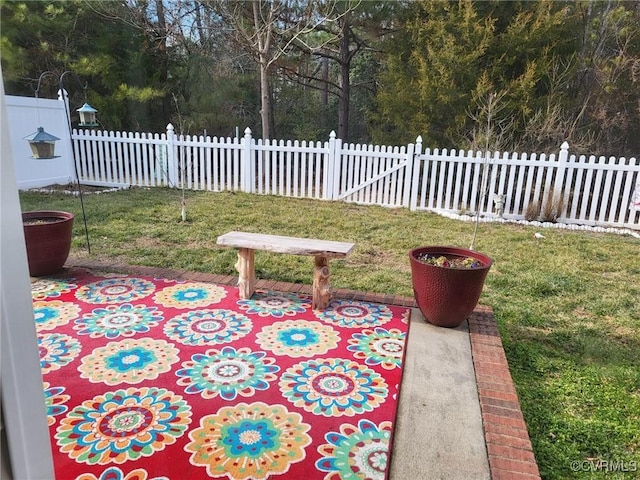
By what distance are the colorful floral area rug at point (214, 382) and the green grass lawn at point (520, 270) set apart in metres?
0.76

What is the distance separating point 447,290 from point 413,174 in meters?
4.84

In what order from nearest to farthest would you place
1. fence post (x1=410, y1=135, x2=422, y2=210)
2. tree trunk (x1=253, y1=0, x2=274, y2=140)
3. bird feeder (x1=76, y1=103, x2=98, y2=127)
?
bird feeder (x1=76, y1=103, x2=98, y2=127), fence post (x1=410, y1=135, x2=422, y2=210), tree trunk (x1=253, y1=0, x2=274, y2=140)

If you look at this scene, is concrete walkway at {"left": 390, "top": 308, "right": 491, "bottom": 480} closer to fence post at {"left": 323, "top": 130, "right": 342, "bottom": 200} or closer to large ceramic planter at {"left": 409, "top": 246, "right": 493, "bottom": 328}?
large ceramic planter at {"left": 409, "top": 246, "right": 493, "bottom": 328}

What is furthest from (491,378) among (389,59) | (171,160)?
(389,59)

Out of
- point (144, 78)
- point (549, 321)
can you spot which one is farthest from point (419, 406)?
point (144, 78)

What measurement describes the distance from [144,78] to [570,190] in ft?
31.9

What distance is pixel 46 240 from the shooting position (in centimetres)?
A: 355

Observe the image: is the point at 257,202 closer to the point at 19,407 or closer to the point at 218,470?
the point at 218,470

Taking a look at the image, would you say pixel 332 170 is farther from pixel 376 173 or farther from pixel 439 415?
pixel 439 415

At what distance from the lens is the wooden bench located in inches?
123

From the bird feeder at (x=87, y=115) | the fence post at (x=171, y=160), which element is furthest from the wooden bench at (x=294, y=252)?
the fence post at (x=171, y=160)

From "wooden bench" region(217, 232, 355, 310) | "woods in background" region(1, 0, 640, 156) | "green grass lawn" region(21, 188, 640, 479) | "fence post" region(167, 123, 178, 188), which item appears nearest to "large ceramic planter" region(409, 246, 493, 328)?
"green grass lawn" region(21, 188, 640, 479)

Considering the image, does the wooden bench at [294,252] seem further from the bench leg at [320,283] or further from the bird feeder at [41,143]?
the bird feeder at [41,143]

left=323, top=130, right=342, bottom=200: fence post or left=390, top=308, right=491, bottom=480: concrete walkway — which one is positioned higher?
left=323, top=130, right=342, bottom=200: fence post
